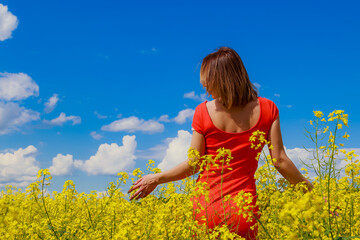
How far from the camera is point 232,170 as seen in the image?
280cm

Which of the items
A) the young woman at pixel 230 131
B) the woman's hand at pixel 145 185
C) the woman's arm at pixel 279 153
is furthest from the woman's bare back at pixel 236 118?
the woman's hand at pixel 145 185

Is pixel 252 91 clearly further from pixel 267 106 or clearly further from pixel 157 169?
pixel 157 169

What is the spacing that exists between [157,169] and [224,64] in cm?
138

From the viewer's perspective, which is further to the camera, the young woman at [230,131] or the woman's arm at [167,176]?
the woman's arm at [167,176]

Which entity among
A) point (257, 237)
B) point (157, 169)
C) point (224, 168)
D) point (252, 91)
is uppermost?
point (252, 91)

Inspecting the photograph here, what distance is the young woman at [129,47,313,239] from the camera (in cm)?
276

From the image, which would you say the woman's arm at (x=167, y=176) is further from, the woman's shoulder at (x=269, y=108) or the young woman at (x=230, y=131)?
the woman's shoulder at (x=269, y=108)

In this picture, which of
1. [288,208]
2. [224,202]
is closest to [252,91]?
[224,202]

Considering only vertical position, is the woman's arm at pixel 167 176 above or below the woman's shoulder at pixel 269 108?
below

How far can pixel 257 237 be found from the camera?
2.79 meters

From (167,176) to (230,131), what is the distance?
63cm

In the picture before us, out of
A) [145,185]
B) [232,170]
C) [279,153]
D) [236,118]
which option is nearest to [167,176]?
[145,185]

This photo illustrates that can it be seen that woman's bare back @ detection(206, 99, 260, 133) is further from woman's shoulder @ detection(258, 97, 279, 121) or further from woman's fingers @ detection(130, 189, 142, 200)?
woman's fingers @ detection(130, 189, 142, 200)

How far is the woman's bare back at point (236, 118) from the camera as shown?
9.18 ft
